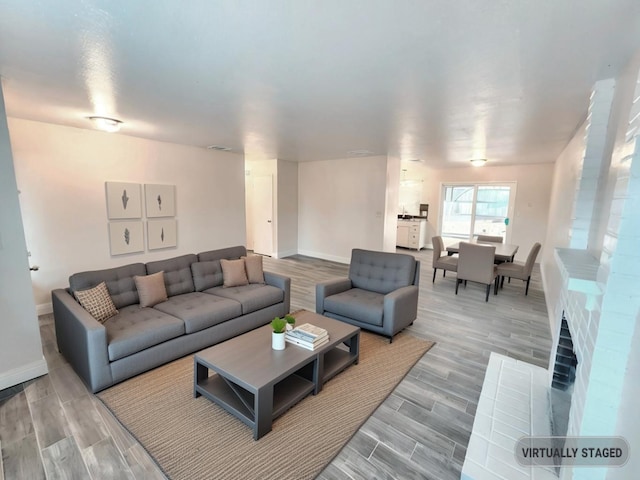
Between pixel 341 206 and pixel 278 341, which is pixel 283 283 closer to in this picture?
pixel 278 341

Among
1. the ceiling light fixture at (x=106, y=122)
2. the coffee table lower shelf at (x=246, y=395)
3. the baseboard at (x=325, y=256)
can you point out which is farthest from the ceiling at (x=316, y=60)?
the baseboard at (x=325, y=256)

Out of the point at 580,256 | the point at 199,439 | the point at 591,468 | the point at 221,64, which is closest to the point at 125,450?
the point at 199,439

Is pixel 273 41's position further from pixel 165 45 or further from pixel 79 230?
pixel 79 230

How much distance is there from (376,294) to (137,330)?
8.18ft

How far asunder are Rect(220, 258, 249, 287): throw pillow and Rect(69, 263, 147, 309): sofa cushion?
2.87ft

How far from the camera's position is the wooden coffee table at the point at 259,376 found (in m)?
1.89

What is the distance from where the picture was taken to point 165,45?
5.60 feet

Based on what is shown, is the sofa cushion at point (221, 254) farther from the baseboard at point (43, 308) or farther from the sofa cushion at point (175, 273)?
the baseboard at point (43, 308)

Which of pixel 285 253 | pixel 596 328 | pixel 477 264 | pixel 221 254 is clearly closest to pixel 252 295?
pixel 221 254

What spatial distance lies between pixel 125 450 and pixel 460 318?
12.2 feet

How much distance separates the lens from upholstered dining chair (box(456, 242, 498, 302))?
4457 mm

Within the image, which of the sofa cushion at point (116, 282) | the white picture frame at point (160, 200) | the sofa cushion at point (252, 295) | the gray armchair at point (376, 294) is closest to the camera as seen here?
the sofa cushion at point (116, 282)

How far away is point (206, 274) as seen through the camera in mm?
3572

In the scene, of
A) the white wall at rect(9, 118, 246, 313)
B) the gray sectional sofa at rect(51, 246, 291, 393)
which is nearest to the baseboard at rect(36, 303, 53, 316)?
the white wall at rect(9, 118, 246, 313)
